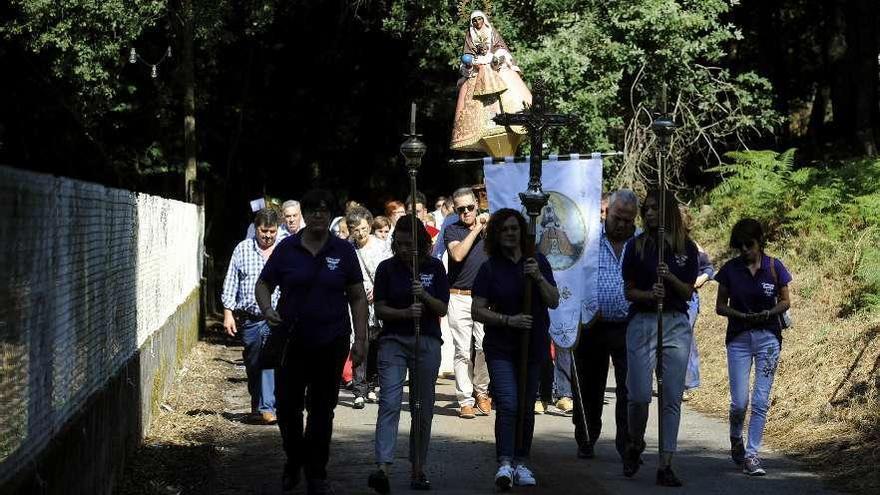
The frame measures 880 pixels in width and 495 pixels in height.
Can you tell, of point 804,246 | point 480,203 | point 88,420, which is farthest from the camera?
point 804,246

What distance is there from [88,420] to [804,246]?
12.4 m

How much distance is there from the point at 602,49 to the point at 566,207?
10117 mm

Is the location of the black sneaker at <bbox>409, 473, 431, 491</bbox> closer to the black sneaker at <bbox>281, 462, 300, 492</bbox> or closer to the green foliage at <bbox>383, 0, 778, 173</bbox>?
the black sneaker at <bbox>281, 462, 300, 492</bbox>

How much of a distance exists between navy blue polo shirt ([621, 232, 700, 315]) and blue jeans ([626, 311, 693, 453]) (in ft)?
0.21

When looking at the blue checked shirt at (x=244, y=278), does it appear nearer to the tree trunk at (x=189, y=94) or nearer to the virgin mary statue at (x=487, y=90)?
the virgin mary statue at (x=487, y=90)

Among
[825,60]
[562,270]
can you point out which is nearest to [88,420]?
[562,270]

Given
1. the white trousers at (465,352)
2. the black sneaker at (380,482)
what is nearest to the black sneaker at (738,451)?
the black sneaker at (380,482)

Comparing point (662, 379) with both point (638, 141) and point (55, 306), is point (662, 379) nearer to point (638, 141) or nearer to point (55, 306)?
point (55, 306)

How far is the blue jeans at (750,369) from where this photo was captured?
10.4 meters

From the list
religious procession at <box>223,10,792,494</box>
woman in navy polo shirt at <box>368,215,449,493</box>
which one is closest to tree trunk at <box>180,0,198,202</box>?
religious procession at <box>223,10,792,494</box>

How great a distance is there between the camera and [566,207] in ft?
39.7

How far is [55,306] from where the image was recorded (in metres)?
7.46

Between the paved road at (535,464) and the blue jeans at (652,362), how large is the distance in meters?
0.48

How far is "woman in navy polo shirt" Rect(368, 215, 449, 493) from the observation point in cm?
982
